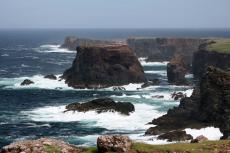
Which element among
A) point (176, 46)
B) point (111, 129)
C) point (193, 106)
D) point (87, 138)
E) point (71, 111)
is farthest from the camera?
point (176, 46)

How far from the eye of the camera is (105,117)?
70.6 meters

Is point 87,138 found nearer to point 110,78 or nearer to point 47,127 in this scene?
point 47,127

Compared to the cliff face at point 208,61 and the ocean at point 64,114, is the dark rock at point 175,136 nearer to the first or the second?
the ocean at point 64,114

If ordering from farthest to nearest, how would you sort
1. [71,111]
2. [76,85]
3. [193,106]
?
1. [76,85]
2. [71,111]
3. [193,106]

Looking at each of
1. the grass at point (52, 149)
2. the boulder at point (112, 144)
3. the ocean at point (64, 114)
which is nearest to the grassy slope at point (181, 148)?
the boulder at point (112, 144)

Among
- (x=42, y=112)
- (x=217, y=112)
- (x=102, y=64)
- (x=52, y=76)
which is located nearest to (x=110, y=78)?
(x=102, y=64)

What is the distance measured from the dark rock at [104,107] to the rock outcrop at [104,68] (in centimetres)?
2920

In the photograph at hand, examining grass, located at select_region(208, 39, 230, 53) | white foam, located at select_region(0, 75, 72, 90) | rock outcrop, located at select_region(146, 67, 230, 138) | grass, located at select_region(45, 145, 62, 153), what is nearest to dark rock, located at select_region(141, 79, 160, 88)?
white foam, located at select_region(0, 75, 72, 90)

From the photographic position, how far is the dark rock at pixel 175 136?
52.5m

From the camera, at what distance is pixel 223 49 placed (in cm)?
11438

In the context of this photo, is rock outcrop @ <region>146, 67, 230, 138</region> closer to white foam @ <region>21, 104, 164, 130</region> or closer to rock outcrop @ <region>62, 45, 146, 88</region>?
white foam @ <region>21, 104, 164, 130</region>

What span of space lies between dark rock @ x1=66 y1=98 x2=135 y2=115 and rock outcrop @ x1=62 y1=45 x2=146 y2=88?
29.2 meters

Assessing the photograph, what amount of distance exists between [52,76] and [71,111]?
143 feet

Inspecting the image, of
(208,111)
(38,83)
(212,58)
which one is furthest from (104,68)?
(208,111)
